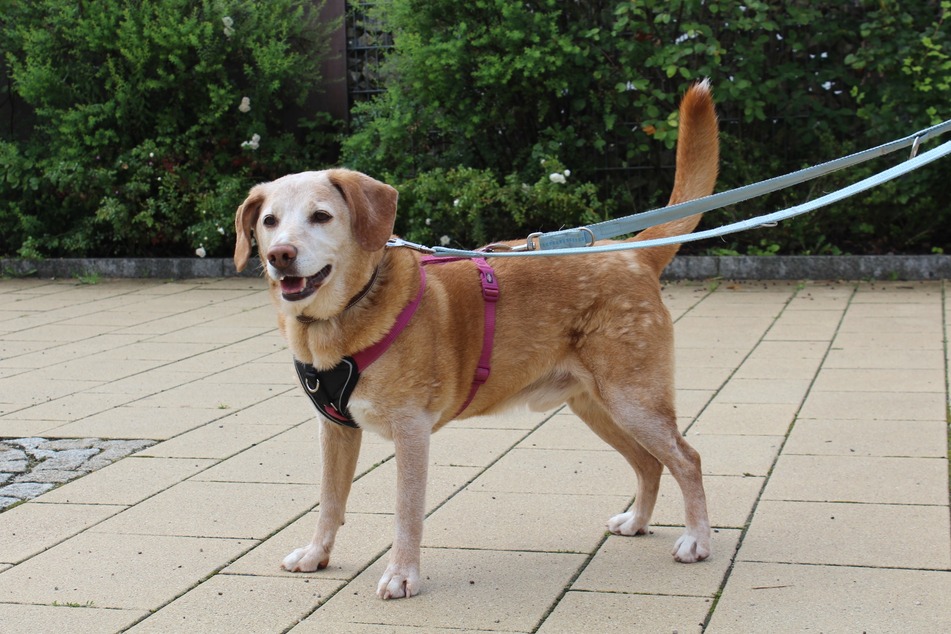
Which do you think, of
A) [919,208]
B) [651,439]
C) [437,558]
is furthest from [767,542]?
[919,208]

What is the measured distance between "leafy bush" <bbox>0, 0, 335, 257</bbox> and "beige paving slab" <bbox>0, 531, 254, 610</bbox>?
22.6 ft

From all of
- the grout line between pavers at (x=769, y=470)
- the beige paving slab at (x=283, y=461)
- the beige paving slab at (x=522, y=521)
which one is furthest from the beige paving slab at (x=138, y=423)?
the grout line between pavers at (x=769, y=470)

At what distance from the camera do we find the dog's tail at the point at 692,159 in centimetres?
424

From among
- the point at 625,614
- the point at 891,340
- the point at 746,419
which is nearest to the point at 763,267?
the point at 891,340

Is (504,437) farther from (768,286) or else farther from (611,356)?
(768,286)

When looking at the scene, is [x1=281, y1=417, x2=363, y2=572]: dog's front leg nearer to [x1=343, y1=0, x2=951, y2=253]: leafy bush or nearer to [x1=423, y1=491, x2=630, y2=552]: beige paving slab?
[x1=423, y1=491, x2=630, y2=552]: beige paving slab

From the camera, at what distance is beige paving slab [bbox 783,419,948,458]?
16.7 feet

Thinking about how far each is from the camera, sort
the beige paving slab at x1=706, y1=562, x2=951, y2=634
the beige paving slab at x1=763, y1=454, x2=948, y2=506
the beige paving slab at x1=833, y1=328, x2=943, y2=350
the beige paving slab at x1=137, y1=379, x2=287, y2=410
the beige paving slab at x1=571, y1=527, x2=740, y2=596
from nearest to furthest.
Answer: the beige paving slab at x1=706, y1=562, x2=951, y2=634
the beige paving slab at x1=571, y1=527, x2=740, y2=596
the beige paving slab at x1=763, y1=454, x2=948, y2=506
the beige paving slab at x1=137, y1=379, x2=287, y2=410
the beige paving slab at x1=833, y1=328, x2=943, y2=350

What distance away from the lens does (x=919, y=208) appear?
996 cm

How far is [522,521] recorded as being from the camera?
441 cm

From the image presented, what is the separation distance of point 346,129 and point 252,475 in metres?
7.56

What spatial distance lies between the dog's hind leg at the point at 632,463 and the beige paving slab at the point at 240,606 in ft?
3.69

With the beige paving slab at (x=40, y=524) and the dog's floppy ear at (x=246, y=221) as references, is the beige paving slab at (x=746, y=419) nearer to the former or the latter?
the dog's floppy ear at (x=246, y=221)

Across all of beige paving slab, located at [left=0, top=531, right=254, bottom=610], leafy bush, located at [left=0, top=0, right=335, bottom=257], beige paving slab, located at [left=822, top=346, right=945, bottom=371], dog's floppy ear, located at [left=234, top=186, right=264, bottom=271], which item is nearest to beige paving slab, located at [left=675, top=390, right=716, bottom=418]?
beige paving slab, located at [left=822, top=346, right=945, bottom=371]
